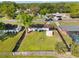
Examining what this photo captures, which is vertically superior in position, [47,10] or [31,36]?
[47,10]

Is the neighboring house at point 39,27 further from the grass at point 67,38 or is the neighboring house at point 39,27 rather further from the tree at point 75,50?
the tree at point 75,50

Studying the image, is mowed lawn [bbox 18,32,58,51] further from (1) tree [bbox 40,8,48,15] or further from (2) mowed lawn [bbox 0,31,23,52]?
(1) tree [bbox 40,8,48,15]

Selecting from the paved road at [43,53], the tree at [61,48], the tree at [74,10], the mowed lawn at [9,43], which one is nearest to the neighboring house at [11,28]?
the mowed lawn at [9,43]

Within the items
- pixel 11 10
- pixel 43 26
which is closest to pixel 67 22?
pixel 43 26

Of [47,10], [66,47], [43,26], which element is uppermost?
[47,10]

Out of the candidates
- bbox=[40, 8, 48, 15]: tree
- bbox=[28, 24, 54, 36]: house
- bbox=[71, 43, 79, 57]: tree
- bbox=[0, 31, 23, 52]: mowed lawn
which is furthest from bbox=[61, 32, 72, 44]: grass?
bbox=[0, 31, 23, 52]: mowed lawn

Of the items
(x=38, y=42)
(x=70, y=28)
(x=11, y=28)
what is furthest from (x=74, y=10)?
(x=11, y=28)

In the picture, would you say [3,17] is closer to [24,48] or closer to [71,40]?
[24,48]
